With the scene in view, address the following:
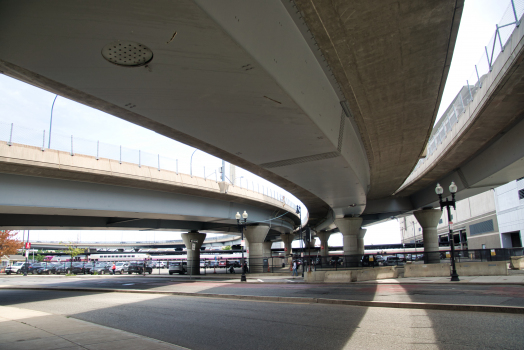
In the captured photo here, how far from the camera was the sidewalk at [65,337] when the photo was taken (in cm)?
693

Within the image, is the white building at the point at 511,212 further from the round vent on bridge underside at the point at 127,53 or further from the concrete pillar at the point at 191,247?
the round vent on bridge underside at the point at 127,53

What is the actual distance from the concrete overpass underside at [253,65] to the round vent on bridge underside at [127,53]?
10 centimetres

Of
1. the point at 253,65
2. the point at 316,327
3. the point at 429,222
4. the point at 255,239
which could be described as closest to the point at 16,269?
the point at 255,239

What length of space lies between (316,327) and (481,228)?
7410 centimetres

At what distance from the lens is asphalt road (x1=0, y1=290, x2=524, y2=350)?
712 cm

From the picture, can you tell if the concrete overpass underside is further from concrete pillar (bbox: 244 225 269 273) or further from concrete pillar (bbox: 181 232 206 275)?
concrete pillar (bbox: 181 232 206 275)

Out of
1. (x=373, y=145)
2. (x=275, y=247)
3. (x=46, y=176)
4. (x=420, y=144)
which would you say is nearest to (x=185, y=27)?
(x=373, y=145)

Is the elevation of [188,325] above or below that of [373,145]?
below

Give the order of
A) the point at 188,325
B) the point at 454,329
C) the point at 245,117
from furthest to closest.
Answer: the point at 188,325 < the point at 245,117 < the point at 454,329

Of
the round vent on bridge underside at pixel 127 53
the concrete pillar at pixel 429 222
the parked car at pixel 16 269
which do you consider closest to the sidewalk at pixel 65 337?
the round vent on bridge underside at pixel 127 53

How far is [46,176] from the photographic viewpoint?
64.1 ft

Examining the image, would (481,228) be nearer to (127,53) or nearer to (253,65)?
(253,65)

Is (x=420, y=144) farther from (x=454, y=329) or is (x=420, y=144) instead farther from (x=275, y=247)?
(x=275, y=247)

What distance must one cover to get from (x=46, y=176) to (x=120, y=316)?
37.9ft
